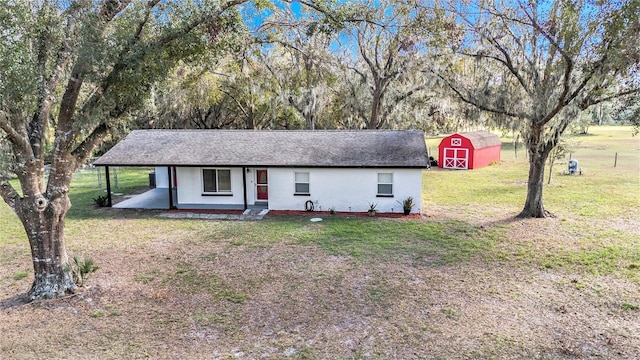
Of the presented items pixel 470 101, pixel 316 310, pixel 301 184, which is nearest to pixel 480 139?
pixel 470 101

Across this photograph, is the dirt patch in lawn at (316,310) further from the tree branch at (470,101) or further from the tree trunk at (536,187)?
the tree branch at (470,101)

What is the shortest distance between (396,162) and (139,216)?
380 inches

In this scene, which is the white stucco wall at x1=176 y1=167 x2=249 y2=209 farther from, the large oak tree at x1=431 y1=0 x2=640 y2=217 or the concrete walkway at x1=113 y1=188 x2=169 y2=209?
the large oak tree at x1=431 y1=0 x2=640 y2=217

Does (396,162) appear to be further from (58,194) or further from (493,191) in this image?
(58,194)

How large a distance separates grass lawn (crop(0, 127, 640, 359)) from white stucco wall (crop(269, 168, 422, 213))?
116cm

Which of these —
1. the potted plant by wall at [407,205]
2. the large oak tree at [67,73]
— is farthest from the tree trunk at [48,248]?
the potted plant by wall at [407,205]

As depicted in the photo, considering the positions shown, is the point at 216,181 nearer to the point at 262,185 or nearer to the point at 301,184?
the point at 262,185

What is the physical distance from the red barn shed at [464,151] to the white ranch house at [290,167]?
12252mm

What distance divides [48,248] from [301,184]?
9.37 meters

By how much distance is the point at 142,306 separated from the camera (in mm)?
7562

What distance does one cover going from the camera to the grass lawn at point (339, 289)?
20.6 feet

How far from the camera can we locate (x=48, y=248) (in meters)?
7.59

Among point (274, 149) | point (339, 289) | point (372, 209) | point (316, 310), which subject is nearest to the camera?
point (316, 310)

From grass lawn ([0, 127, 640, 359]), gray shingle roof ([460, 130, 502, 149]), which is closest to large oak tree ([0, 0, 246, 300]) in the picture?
grass lawn ([0, 127, 640, 359])
